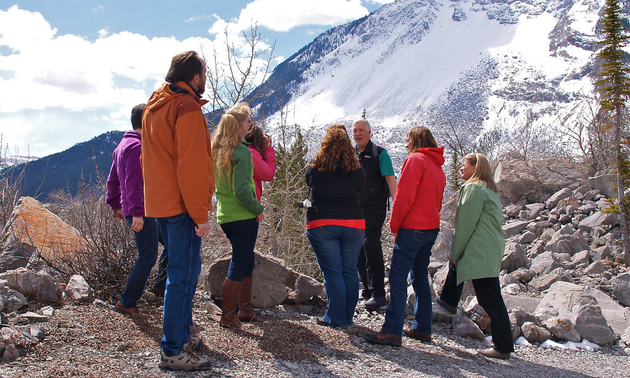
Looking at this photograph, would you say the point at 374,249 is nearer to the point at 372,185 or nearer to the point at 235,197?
the point at 372,185

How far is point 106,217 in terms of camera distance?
5.27m

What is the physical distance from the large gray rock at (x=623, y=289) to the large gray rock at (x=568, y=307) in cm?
52

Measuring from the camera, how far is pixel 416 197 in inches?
172

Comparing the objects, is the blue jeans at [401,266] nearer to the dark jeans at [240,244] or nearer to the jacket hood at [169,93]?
the dark jeans at [240,244]

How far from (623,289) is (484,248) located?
473 centimetres

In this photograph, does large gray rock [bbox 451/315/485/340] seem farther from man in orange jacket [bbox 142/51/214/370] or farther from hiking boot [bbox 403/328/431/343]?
man in orange jacket [bbox 142/51/214/370]

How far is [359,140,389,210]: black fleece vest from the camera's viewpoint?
5324 mm

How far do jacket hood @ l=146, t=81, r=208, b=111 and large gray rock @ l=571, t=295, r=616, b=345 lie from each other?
17.0ft

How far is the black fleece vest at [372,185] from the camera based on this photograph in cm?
532

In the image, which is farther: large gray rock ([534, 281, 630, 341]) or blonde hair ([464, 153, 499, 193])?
large gray rock ([534, 281, 630, 341])

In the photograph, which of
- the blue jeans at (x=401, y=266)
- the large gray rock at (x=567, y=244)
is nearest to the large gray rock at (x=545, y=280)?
the large gray rock at (x=567, y=244)

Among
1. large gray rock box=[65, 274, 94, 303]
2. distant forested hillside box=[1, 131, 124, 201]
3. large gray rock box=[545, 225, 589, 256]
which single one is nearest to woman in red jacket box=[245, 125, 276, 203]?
large gray rock box=[65, 274, 94, 303]

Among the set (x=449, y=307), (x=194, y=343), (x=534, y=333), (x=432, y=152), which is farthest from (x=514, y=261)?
(x=194, y=343)

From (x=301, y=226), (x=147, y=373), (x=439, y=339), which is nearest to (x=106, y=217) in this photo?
(x=147, y=373)
